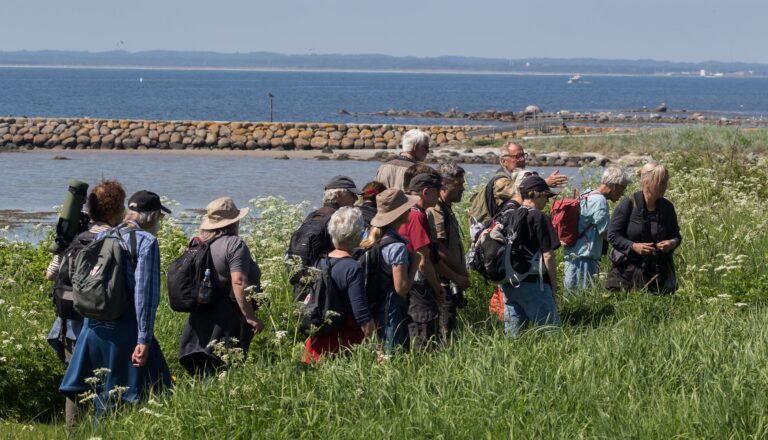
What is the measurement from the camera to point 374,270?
23.0ft

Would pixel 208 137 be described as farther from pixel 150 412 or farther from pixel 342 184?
pixel 150 412

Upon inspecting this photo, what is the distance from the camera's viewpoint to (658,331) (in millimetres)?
7645

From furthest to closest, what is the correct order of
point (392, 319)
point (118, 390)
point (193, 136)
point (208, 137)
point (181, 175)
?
point (193, 136) → point (208, 137) → point (181, 175) → point (392, 319) → point (118, 390)

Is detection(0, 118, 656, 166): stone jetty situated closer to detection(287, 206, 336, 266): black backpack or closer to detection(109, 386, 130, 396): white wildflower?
detection(287, 206, 336, 266): black backpack

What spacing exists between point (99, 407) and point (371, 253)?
6.24ft

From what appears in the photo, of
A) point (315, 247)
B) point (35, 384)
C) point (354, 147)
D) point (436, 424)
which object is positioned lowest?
point (354, 147)

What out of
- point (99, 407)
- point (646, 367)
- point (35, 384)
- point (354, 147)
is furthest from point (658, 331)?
point (354, 147)

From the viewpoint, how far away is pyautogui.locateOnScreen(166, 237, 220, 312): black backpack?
678cm

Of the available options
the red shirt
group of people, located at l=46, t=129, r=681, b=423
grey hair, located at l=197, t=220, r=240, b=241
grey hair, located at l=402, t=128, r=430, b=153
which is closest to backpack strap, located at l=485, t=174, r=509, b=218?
group of people, located at l=46, t=129, r=681, b=423

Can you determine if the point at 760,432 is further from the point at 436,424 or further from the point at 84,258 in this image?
the point at 84,258

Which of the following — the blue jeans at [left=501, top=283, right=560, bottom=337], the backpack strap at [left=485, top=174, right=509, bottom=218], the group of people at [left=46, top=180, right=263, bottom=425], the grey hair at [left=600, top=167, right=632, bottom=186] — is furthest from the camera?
the backpack strap at [left=485, top=174, right=509, bottom=218]

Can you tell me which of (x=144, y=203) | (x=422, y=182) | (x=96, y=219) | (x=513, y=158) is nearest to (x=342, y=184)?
(x=422, y=182)

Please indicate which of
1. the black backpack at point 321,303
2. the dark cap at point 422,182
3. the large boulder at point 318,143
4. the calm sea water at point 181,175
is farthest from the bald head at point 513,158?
Result: the large boulder at point 318,143

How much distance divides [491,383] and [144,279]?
208 centimetres
